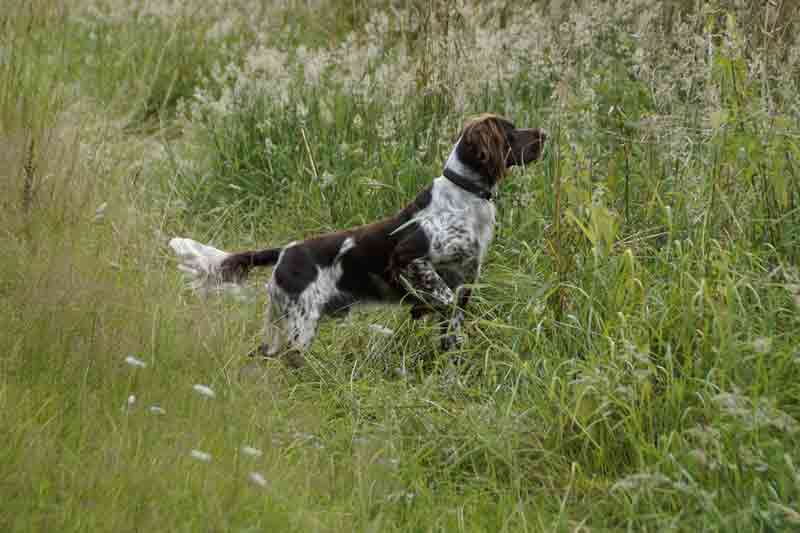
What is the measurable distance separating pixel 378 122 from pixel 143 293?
2.32 meters

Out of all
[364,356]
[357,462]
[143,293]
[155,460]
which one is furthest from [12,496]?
[364,356]

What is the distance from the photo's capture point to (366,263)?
15.4 ft

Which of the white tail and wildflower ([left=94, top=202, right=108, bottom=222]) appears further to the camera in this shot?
the white tail

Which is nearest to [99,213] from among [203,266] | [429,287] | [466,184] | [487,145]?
[203,266]

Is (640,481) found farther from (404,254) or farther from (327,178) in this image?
(327,178)

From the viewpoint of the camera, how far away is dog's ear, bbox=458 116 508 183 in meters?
4.65

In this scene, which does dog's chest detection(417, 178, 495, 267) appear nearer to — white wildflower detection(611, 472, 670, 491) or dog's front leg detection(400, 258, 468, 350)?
dog's front leg detection(400, 258, 468, 350)

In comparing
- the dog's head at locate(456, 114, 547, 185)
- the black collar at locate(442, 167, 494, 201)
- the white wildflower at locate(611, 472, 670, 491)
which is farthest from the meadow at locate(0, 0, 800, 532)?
the black collar at locate(442, 167, 494, 201)

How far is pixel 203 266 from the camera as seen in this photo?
186 inches

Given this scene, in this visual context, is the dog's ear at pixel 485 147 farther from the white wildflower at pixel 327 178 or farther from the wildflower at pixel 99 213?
the wildflower at pixel 99 213

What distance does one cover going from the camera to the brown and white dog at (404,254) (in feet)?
15.2

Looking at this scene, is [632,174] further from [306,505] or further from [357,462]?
[306,505]

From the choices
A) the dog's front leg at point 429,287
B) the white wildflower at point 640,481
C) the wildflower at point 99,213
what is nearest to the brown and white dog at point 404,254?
the dog's front leg at point 429,287

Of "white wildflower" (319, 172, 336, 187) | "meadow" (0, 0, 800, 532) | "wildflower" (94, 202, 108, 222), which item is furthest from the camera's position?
"white wildflower" (319, 172, 336, 187)
